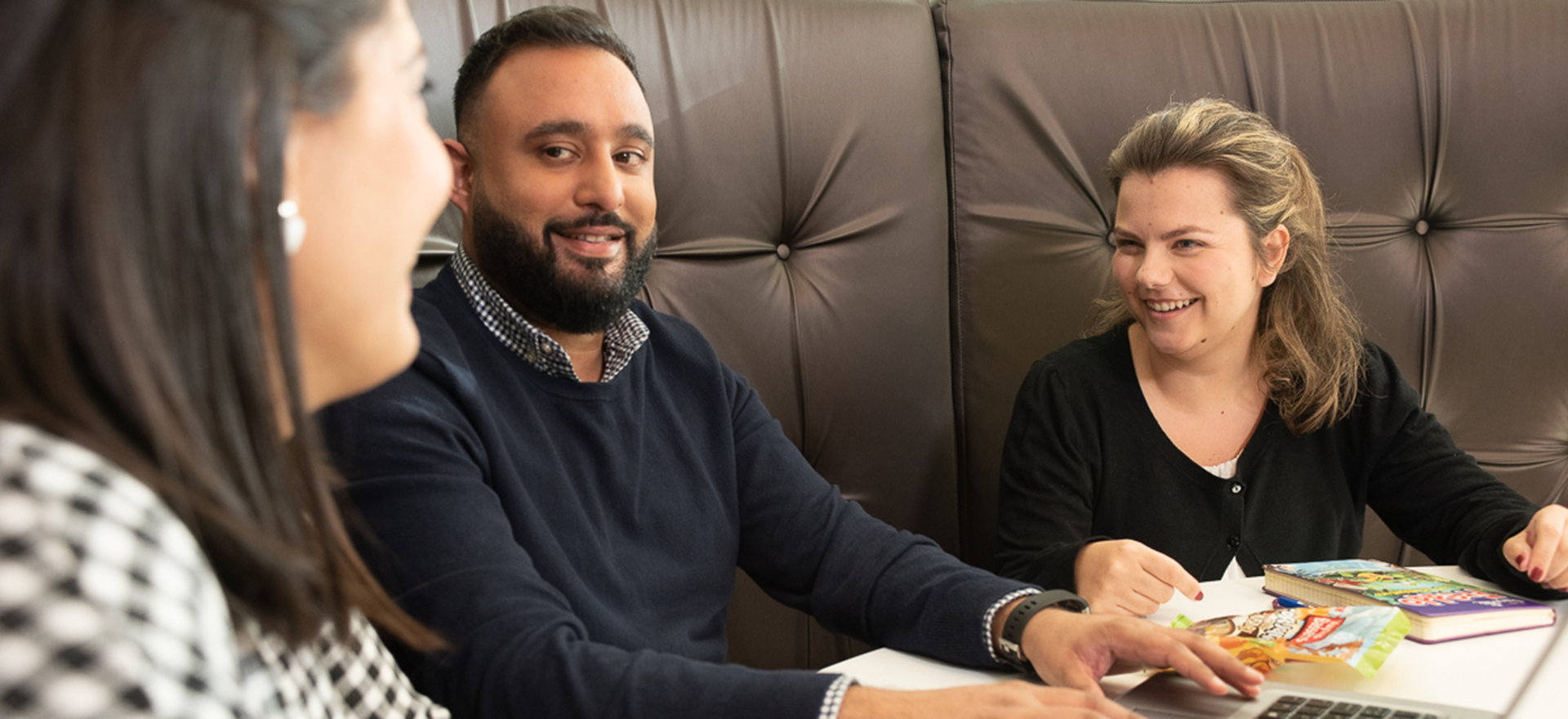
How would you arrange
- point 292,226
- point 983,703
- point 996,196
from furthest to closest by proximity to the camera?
1. point 996,196
2. point 983,703
3. point 292,226

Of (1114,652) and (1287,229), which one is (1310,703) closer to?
(1114,652)

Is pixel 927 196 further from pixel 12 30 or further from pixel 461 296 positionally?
pixel 12 30

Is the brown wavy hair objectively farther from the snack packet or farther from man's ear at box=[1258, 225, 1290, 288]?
the snack packet

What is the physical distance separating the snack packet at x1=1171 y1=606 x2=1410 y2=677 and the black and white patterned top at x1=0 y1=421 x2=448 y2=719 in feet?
2.19

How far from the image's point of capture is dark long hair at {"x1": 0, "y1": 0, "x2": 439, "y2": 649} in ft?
1.10

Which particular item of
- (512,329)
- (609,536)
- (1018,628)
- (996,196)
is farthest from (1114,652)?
(996,196)

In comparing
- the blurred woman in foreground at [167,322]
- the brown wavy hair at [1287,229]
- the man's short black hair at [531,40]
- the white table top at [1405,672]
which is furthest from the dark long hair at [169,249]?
the brown wavy hair at [1287,229]

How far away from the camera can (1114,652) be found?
2.56 ft

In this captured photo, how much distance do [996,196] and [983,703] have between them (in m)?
1.02

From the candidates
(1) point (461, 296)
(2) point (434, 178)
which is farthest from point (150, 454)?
(1) point (461, 296)

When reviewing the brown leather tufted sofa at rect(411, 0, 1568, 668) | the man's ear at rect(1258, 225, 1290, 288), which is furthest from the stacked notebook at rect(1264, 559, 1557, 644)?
the brown leather tufted sofa at rect(411, 0, 1568, 668)

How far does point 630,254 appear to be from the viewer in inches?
42.4

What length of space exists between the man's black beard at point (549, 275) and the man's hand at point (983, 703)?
0.48 meters

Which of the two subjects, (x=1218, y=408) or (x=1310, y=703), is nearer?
(x=1310, y=703)
